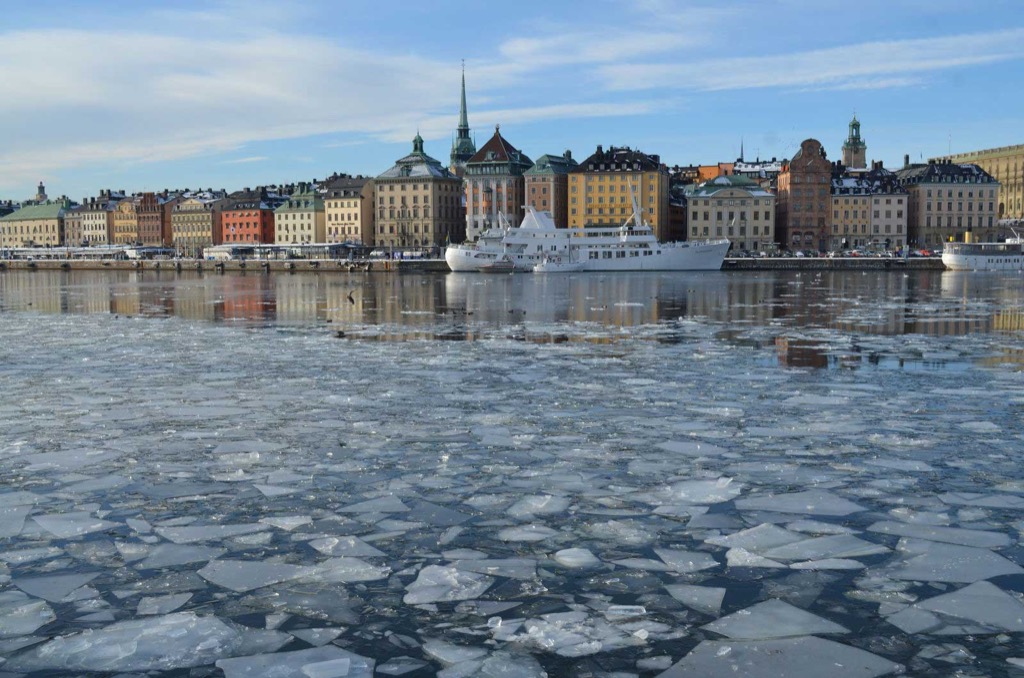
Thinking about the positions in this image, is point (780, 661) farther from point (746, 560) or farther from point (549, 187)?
point (549, 187)

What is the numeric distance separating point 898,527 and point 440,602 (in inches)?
140

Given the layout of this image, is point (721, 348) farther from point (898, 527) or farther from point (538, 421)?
point (898, 527)

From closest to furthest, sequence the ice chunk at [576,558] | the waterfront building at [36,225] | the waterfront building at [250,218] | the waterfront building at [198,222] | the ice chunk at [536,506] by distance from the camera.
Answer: the ice chunk at [576,558]
the ice chunk at [536,506]
the waterfront building at [250,218]
the waterfront building at [198,222]
the waterfront building at [36,225]

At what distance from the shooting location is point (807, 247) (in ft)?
421

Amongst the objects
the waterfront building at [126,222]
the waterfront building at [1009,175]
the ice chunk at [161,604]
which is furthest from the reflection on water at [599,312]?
the waterfront building at [126,222]

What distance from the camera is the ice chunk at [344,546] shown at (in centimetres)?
677

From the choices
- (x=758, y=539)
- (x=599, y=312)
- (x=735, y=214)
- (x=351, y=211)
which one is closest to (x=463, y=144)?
(x=351, y=211)

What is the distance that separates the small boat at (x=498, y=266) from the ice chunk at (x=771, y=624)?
90.4 m

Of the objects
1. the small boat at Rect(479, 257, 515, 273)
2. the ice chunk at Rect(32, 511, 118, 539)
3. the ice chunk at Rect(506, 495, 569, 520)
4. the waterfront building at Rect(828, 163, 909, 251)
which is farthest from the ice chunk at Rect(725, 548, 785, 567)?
the waterfront building at Rect(828, 163, 909, 251)

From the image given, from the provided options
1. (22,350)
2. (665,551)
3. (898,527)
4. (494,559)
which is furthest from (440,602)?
(22,350)

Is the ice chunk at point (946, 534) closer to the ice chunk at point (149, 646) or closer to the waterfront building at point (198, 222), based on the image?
the ice chunk at point (149, 646)

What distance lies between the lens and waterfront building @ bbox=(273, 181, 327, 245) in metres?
152

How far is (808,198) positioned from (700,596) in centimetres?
12804

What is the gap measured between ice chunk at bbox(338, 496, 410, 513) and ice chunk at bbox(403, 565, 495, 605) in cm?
139
